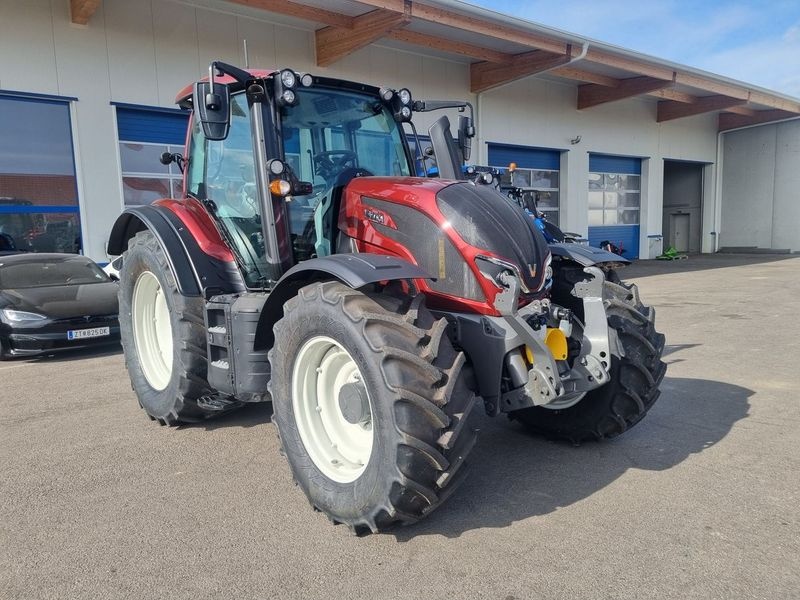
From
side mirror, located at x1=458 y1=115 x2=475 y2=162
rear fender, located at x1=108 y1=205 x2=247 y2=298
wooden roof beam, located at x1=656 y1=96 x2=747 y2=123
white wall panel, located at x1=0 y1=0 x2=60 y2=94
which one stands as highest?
wooden roof beam, located at x1=656 y1=96 x2=747 y2=123

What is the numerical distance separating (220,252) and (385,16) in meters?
8.26

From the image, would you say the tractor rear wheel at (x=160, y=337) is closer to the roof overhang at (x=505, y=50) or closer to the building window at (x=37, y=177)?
the building window at (x=37, y=177)

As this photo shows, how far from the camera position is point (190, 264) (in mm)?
3980

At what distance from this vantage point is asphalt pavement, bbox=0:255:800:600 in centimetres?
246

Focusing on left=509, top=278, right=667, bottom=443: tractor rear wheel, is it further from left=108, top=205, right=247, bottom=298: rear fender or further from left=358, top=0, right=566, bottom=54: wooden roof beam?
left=358, top=0, right=566, bottom=54: wooden roof beam

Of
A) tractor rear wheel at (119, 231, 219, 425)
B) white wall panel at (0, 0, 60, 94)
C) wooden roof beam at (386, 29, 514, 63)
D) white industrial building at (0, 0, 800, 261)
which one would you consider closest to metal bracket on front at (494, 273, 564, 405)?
tractor rear wheel at (119, 231, 219, 425)

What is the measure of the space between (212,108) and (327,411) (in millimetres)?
1723

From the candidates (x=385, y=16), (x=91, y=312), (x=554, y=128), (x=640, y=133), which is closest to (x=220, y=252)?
(x=91, y=312)

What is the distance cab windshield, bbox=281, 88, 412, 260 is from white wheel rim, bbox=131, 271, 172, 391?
1687mm

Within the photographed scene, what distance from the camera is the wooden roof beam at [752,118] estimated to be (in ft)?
72.2

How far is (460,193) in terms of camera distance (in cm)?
322

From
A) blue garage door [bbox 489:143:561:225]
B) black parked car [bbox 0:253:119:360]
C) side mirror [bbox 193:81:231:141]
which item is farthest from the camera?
blue garage door [bbox 489:143:561:225]

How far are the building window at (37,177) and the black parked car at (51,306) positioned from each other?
1.58 meters

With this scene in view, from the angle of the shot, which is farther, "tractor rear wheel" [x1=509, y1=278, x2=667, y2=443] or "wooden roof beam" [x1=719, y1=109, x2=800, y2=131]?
"wooden roof beam" [x1=719, y1=109, x2=800, y2=131]
